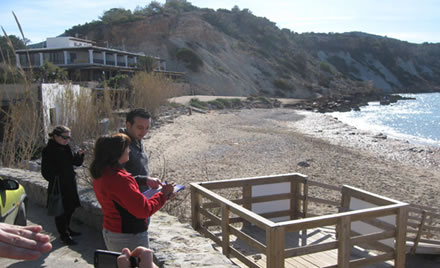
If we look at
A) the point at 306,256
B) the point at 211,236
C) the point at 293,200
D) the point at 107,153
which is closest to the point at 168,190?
the point at 107,153

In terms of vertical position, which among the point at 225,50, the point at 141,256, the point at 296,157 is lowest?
the point at 296,157

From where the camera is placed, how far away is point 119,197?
2467 millimetres

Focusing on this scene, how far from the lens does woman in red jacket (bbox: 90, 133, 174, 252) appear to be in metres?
2.46

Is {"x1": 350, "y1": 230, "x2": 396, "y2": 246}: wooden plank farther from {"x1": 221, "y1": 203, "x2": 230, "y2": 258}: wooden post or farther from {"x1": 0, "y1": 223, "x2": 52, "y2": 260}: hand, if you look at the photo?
{"x1": 0, "y1": 223, "x2": 52, "y2": 260}: hand

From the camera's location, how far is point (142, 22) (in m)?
60.1

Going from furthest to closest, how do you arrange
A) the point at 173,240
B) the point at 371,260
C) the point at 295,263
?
the point at 295,263 < the point at 371,260 < the point at 173,240

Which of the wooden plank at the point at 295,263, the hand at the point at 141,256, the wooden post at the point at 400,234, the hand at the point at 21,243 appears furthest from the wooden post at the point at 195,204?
the hand at the point at 21,243

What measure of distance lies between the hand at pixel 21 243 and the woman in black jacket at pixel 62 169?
2.44 m

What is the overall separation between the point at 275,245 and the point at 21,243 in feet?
7.48

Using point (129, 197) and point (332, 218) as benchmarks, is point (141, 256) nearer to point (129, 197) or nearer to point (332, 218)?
point (129, 197)

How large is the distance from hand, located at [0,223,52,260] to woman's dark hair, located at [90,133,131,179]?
880mm

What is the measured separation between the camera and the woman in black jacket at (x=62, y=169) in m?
3.92

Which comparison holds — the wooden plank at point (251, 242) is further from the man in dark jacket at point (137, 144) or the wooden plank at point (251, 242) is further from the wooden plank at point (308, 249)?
the man in dark jacket at point (137, 144)

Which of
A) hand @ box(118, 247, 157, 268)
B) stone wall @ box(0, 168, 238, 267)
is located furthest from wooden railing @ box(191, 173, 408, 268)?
hand @ box(118, 247, 157, 268)
